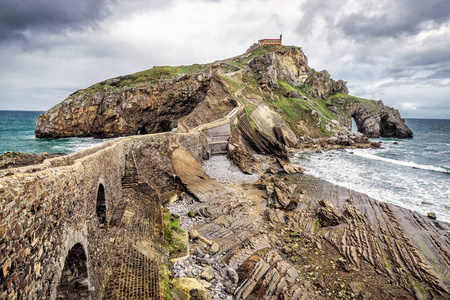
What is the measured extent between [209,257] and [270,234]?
15.5 feet

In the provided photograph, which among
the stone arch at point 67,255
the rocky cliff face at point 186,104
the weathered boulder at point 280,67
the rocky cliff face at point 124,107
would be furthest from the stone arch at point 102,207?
the weathered boulder at point 280,67

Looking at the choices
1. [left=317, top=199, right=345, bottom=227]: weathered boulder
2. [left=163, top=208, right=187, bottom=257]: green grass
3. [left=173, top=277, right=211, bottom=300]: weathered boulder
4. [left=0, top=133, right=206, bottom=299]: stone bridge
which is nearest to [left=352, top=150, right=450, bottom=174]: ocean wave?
[left=317, top=199, right=345, bottom=227]: weathered boulder

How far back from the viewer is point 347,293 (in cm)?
1070

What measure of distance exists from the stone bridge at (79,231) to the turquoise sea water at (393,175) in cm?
2227

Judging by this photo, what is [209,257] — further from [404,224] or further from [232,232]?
[404,224]

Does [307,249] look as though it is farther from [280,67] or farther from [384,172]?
[280,67]

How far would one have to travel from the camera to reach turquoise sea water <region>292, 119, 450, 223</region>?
72.5 feet

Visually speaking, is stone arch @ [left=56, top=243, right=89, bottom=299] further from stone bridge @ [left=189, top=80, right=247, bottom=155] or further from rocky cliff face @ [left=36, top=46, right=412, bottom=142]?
rocky cliff face @ [left=36, top=46, right=412, bottom=142]

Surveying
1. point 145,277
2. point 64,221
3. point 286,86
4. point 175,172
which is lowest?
point 145,277

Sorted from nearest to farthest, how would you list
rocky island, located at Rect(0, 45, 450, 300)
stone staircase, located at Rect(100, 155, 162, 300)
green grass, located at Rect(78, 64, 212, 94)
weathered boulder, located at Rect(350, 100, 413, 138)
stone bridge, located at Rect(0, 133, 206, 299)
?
stone bridge, located at Rect(0, 133, 206, 299) < rocky island, located at Rect(0, 45, 450, 300) < stone staircase, located at Rect(100, 155, 162, 300) < green grass, located at Rect(78, 64, 212, 94) < weathered boulder, located at Rect(350, 100, 413, 138)

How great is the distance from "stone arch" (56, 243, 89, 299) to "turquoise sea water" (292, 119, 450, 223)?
968 inches

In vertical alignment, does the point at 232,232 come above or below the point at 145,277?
below

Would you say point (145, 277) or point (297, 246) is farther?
point (297, 246)

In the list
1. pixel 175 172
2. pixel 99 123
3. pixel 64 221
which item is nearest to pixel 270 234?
pixel 175 172
